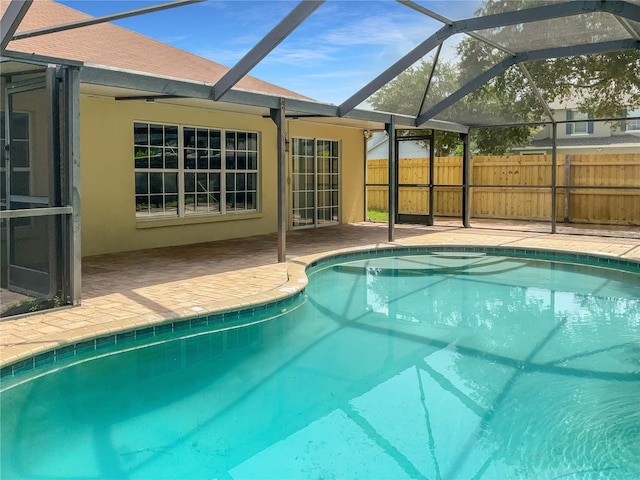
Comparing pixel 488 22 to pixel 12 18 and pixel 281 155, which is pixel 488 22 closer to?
pixel 281 155

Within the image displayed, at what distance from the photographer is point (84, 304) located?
5.94 metres

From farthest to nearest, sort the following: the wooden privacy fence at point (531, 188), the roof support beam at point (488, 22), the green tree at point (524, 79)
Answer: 1. the wooden privacy fence at point (531, 188)
2. the green tree at point (524, 79)
3. the roof support beam at point (488, 22)

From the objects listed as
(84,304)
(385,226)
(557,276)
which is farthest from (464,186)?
(84,304)

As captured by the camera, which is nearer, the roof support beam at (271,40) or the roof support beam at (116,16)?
the roof support beam at (116,16)

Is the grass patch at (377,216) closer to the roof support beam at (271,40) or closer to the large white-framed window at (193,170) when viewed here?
the large white-framed window at (193,170)

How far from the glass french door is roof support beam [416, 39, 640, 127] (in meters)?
2.78

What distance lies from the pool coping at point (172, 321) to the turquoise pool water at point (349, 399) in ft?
0.24

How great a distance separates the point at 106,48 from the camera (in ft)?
27.7

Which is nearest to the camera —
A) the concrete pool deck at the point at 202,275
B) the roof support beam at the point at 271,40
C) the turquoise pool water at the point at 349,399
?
the turquoise pool water at the point at 349,399

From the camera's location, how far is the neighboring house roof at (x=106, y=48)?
7.26m

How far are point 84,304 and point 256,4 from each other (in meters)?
4.05

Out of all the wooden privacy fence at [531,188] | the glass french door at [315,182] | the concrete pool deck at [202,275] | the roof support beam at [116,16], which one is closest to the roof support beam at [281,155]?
the concrete pool deck at [202,275]

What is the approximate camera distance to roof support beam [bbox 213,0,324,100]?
256 inches

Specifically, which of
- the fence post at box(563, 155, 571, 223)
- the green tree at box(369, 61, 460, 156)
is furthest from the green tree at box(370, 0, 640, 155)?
the fence post at box(563, 155, 571, 223)
